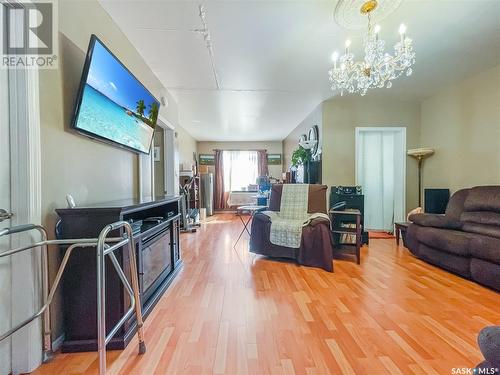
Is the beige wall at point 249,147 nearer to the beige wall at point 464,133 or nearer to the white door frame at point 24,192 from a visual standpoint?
the beige wall at point 464,133

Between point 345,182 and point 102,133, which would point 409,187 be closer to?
point 345,182

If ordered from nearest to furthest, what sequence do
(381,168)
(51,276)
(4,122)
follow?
(4,122), (51,276), (381,168)

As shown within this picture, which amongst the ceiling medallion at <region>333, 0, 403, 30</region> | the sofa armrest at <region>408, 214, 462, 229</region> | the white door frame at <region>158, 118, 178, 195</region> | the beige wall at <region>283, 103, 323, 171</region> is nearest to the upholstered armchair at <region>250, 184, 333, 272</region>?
the sofa armrest at <region>408, 214, 462, 229</region>

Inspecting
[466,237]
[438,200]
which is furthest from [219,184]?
[466,237]

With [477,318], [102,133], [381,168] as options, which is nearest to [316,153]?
[381,168]

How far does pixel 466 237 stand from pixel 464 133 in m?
1.85

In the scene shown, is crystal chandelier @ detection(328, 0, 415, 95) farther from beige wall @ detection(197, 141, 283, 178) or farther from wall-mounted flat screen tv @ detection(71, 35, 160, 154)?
beige wall @ detection(197, 141, 283, 178)

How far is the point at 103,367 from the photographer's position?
1031 mm

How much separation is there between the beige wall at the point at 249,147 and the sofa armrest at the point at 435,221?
5.38 meters

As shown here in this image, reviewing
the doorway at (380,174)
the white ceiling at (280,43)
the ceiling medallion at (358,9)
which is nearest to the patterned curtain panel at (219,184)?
the white ceiling at (280,43)

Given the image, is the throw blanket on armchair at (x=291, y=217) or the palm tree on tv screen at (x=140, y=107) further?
the throw blanket on armchair at (x=291, y=217)

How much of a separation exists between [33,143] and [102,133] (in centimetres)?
57

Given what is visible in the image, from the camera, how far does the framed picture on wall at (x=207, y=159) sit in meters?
8.32

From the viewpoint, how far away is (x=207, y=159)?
27.3ft
